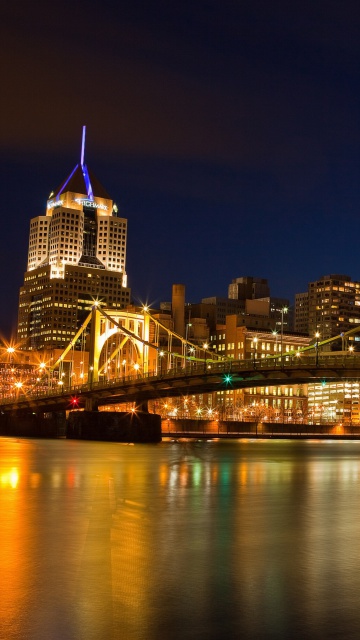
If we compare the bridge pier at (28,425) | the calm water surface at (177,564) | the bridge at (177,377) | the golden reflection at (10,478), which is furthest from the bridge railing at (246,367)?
the calm water surface at (177,564)

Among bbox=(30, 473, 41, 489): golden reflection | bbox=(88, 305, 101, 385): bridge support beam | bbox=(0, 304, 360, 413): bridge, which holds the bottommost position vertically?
bbox=(30, 473, 41, 489): golden reflection

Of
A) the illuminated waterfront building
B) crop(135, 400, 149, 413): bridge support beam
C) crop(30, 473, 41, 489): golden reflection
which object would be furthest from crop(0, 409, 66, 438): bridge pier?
crop(30, 473, 41, 489): golden reflection

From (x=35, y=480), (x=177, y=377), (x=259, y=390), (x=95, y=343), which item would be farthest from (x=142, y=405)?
(x=259, y=390)

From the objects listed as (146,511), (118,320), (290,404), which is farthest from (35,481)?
(290,404)

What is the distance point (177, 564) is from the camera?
1235 centimetres

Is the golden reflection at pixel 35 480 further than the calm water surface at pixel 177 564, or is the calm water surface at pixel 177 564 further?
the golden reflection at pixel 35 480

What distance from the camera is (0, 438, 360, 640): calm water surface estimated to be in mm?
9062

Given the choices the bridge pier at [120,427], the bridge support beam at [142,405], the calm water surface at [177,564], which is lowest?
the calm water surface at [177,564]

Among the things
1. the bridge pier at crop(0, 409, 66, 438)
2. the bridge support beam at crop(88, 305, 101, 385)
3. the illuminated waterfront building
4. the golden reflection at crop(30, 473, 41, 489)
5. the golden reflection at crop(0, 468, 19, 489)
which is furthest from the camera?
the illuminated waterfront building

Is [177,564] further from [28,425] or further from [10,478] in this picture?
[28,425]

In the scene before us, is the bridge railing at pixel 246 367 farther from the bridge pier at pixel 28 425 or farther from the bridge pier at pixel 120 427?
the bridge pier at pixel 28 425

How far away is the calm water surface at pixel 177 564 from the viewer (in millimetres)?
9062

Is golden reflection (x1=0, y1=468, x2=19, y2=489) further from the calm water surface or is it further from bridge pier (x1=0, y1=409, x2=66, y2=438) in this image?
bridge pier (x1=0, y1=409, x2=66, y2=438)

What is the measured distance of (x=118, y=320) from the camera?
102 metres
